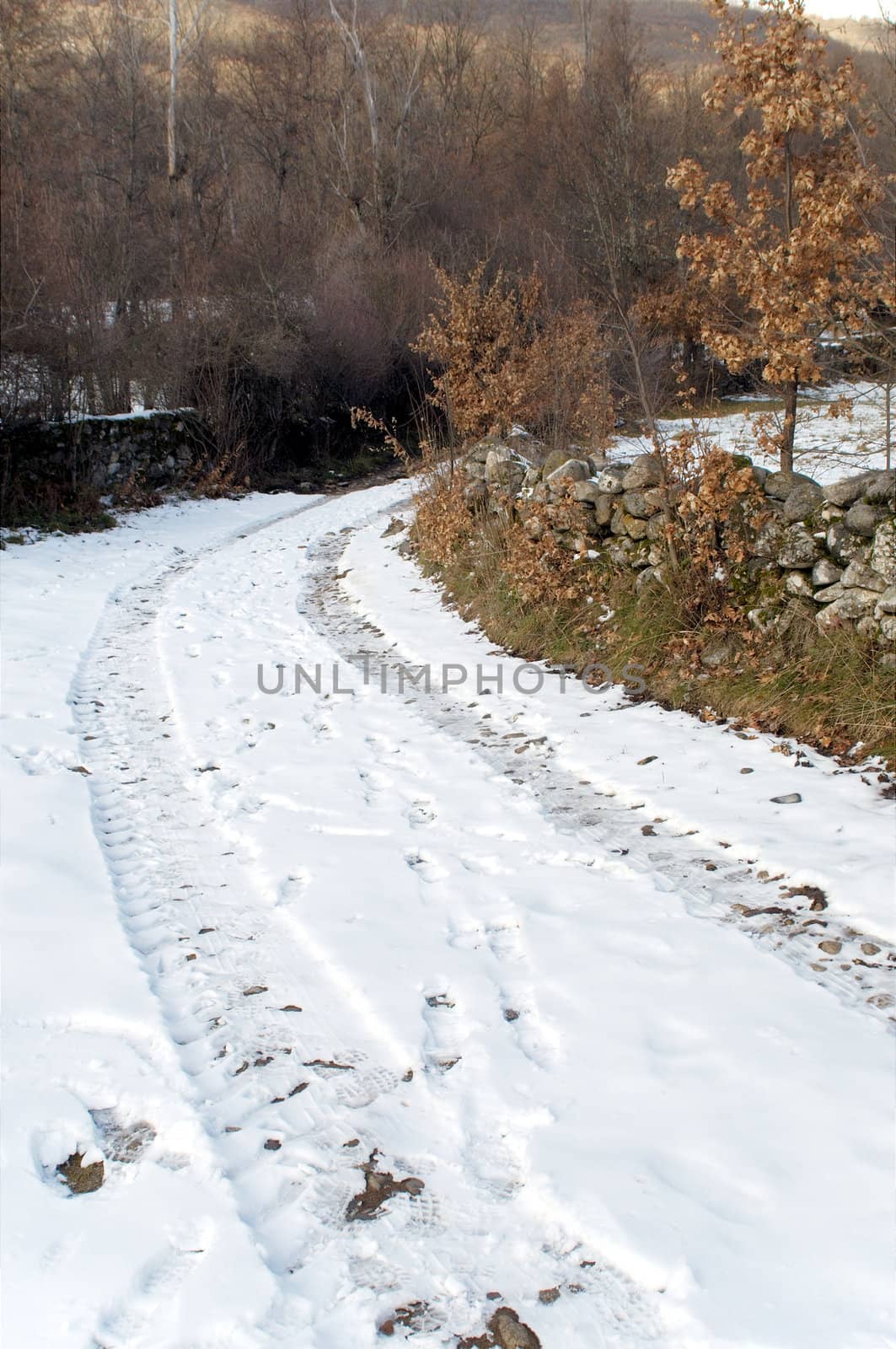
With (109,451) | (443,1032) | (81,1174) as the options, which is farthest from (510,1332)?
(109,451)

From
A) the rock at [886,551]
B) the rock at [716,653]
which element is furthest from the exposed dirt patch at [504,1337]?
the rock at [716,653]

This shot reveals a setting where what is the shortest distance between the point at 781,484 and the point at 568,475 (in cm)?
207

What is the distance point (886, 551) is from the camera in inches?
217

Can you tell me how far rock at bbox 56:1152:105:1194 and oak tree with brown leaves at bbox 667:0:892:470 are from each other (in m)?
6.11

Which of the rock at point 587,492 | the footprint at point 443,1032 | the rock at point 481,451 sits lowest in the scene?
the footprint at point 443,1032

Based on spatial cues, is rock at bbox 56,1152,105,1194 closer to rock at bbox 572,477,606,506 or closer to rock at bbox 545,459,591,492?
rock at bbox 572,477,606,506

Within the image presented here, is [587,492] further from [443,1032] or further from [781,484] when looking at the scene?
[443,1032]

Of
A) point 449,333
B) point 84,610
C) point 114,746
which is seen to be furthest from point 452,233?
point 114,746

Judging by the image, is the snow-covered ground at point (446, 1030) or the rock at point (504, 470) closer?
the snow-covered ground at point (446, 1030)

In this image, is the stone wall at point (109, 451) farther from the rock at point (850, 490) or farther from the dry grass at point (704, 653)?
the rock at point (850, 490)

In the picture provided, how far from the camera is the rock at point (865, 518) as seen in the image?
221 inches

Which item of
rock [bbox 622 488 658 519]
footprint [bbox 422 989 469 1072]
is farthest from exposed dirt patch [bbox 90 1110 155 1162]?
rock [bbox 622 488 658 519]

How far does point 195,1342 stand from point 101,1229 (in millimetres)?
473

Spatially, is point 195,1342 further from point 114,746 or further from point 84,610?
point 84,610
